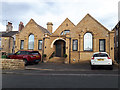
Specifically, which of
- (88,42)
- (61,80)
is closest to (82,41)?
(88,42)

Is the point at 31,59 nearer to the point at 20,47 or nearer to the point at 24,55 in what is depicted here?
the point at 24,55

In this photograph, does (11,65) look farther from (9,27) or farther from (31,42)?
(9,27)

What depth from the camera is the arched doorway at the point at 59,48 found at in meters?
18.9

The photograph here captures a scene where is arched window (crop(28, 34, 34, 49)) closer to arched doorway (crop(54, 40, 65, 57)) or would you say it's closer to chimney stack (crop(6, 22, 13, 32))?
arched doorway (crop(54, 40, 65, 57))

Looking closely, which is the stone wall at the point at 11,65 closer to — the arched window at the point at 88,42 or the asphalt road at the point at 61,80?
the asphalt road at the point at 61,80

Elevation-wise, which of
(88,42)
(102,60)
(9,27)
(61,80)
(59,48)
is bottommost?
(61,80)

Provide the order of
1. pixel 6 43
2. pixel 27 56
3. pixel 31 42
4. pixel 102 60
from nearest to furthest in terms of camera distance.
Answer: pixel 102 60 < pixel 27 56 < pixel 31 42 < pixel 6 43

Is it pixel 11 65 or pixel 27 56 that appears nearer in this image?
pixel 11 65

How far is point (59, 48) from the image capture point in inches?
755

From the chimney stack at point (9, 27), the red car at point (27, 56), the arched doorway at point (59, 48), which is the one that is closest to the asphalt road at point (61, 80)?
the red car at point (27, 56)

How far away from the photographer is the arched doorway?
18922mm

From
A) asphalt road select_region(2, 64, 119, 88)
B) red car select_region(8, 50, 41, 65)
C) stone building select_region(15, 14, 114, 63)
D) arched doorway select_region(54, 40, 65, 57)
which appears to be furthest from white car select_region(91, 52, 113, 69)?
arched doorway select_region(54, 40, 65, 57)

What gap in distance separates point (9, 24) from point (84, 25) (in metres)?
23.0

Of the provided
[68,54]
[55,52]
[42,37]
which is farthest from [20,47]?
[68,54]
